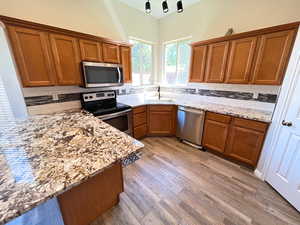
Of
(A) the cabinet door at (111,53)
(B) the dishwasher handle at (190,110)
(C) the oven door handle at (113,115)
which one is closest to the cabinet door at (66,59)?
(A) the cabinet door at (111,53)

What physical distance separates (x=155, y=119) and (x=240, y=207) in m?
2.12

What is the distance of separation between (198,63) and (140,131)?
2.02 metres

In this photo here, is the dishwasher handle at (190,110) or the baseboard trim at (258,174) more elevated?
the dishwasher handle at (190,110)

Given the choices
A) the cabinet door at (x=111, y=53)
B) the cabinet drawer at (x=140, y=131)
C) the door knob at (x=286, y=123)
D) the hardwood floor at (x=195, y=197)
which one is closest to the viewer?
the hardwood floor at (x=195, y=197)

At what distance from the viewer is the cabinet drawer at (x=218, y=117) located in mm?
2273

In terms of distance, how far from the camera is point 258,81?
2.09m

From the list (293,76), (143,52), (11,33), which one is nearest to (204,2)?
(143,52)

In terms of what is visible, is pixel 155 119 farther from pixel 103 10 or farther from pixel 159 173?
pixel 103 10

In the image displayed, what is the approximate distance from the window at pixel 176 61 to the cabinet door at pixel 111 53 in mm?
1686

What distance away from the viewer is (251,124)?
79.5 inches

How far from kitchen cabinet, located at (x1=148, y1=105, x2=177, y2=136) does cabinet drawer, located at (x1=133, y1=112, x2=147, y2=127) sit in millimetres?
132

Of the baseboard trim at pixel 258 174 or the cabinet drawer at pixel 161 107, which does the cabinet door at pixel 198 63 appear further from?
the baseboard trim at pixel 258 174

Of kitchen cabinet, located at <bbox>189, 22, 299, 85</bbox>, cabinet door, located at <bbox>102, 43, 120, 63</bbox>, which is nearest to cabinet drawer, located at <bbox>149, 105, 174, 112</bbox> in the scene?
kitchen cabinet, located at <bbox>189, 22, 299, 85</bbox>

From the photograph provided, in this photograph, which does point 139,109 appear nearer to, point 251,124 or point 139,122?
point 139,122
